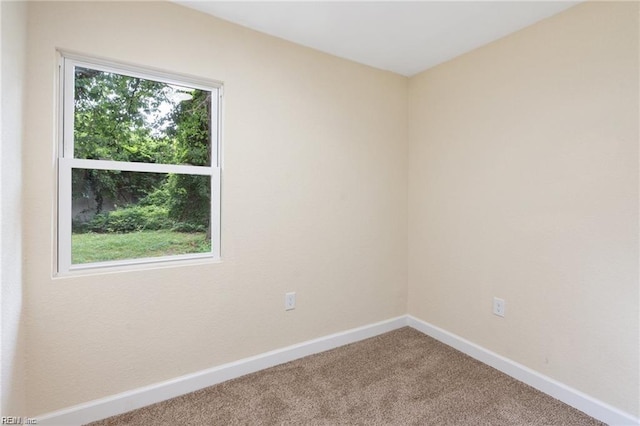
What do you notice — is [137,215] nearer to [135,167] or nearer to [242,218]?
[135,167]

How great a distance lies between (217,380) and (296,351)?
0.59m

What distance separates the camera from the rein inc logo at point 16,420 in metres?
1.28

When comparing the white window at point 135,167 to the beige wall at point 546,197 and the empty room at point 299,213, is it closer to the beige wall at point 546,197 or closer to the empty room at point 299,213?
the empty room at point 299,213

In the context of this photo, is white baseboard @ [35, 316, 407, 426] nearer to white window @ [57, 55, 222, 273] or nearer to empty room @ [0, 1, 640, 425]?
empty room @ [0, 1, 640, 425]

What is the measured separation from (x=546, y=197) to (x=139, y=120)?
2583mm

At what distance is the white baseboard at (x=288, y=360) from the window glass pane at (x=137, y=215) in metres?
0.79

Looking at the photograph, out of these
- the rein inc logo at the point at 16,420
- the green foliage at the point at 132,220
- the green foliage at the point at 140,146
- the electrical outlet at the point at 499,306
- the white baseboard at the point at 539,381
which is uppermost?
the green foliage at the point at 140,146

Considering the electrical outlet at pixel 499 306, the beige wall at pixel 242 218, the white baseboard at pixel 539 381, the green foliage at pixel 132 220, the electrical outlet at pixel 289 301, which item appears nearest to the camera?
the beige wall at pixel 242 218

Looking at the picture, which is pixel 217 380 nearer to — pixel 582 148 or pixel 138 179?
pixel 138 179

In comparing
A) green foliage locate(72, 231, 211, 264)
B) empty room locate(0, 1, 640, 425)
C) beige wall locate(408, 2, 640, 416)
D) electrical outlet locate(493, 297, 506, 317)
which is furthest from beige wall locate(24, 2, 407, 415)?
electrical outlet locate(493, 297, 506, 317)

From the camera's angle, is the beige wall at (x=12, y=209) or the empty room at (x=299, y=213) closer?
the beige wall at (x=12, y=209)

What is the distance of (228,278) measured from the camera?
2.10 metres

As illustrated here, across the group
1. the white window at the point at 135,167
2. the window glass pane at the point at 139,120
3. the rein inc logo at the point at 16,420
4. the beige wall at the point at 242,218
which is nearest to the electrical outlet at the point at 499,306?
the beige wall at the point at 242,218

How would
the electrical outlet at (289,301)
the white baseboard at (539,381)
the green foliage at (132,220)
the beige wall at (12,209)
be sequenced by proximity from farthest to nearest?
the electrical outlet at (289,301)
the green foliage at (132,220)
the white baseboard at (539,381)
the beige wall at (12,209)
